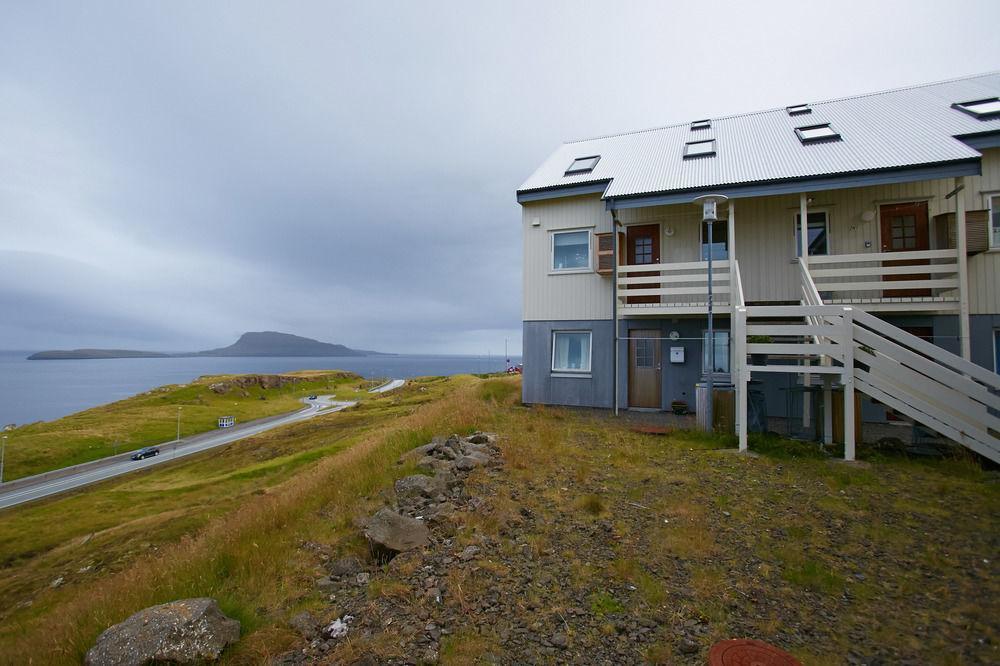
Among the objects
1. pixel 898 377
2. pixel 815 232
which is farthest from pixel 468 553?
pixel 815 232

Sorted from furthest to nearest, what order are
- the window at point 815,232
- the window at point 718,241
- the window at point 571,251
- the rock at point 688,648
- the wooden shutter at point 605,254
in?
the window at point 571,251 → the wooden shutter at point 605,254 → the window at point 718,241 → the window at point 815,232 → the rock at point 688,648

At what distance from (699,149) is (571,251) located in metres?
6.01

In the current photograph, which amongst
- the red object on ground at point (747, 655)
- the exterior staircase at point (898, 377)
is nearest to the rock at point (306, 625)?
the red object on ground at point (747, 655)

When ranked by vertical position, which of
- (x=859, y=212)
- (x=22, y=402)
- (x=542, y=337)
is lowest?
(x=22, y=402)

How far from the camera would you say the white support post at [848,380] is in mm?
9211

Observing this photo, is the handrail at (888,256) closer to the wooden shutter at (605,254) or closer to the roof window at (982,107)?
the roof window at (982,107)

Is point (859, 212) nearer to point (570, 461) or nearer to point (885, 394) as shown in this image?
point (885, 394)

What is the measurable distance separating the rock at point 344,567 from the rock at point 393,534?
28 cm

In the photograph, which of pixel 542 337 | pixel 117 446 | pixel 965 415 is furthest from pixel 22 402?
pixel 965 415

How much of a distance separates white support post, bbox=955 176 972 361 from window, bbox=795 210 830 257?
292 cm

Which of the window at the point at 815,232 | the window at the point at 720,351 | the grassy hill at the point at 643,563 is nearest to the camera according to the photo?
the grassy hill at the point at 643,563

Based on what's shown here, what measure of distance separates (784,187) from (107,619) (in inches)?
650

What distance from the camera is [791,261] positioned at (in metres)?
14.1

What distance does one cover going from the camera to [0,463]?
4338 centimetres
